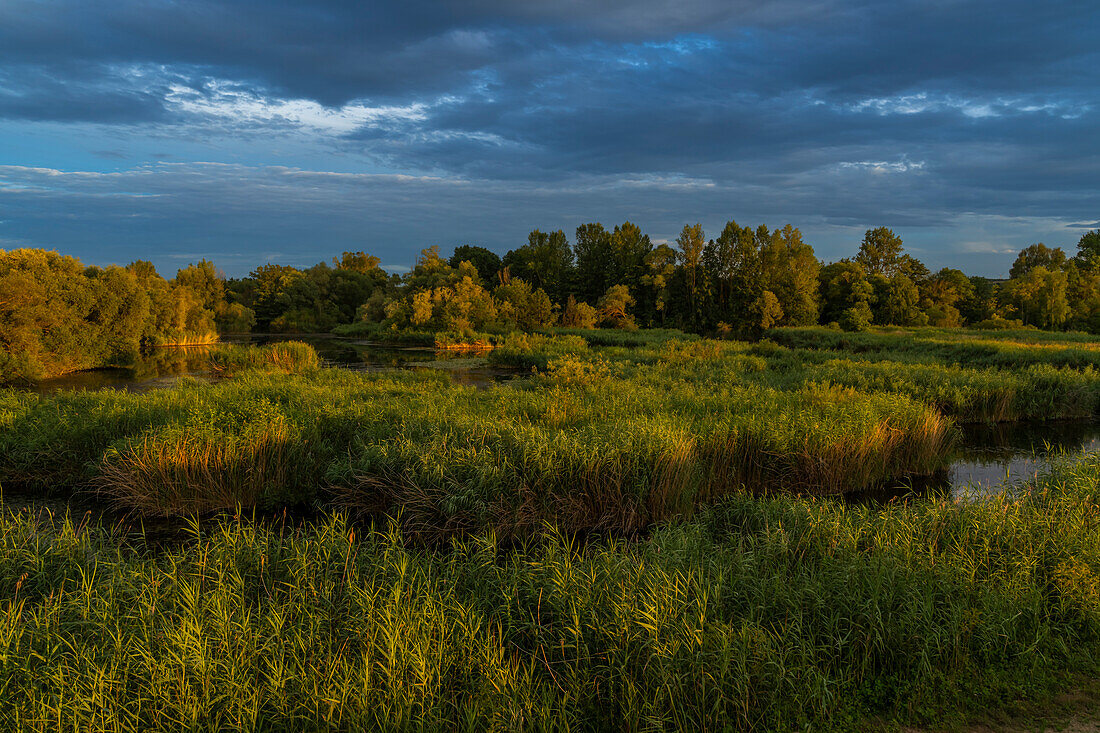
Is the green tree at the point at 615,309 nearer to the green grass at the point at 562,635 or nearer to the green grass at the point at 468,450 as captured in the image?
the green grass at the point at 468,450

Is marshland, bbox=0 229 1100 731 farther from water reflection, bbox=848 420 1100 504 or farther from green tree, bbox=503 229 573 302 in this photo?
green tree, bbox=503 229 573 302

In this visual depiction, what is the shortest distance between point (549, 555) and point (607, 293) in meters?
60.1

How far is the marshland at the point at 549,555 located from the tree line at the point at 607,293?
2563 centimetres

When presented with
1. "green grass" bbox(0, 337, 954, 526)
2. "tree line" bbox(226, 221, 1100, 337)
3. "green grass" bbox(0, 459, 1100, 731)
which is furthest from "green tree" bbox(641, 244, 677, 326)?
"green grass" bbox(0, 459, 1100, 731)

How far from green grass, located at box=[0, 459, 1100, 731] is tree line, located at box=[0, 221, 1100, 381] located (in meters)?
31.3

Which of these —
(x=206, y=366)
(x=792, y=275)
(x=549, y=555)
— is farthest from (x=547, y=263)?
(x=549, y=555)

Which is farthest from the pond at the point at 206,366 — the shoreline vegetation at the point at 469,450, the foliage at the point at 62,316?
the shoreline vegetation at the point at 469,450

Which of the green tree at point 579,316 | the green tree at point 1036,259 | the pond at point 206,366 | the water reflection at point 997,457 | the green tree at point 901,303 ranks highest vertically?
the green tree at point 1036,259

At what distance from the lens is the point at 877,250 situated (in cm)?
6831

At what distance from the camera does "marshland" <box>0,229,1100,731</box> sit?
165 inches

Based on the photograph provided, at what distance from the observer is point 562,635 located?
475 centimetres

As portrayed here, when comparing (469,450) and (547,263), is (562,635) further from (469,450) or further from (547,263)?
(547,263)

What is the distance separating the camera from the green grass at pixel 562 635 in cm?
397

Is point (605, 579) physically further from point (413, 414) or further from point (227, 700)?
point (413, 414)
